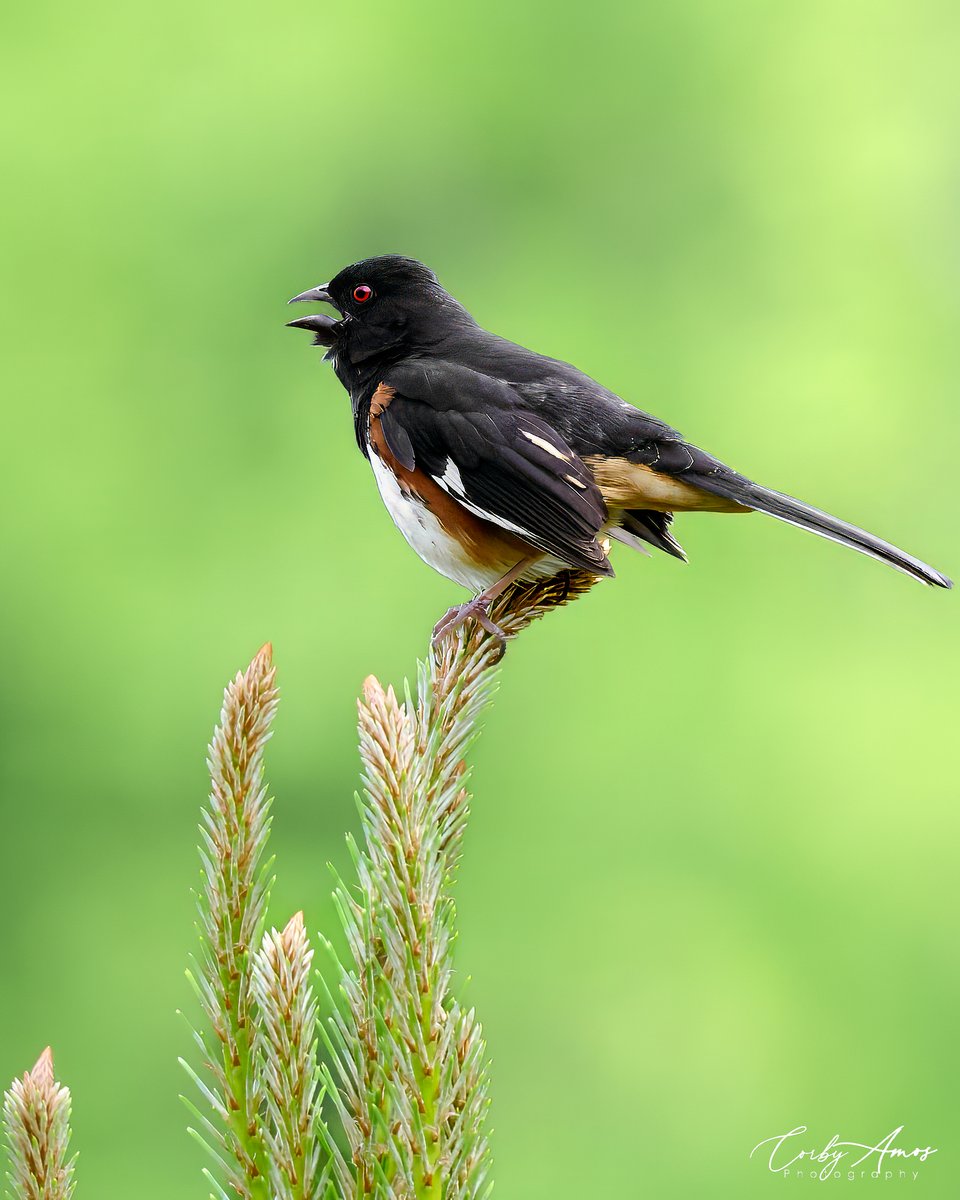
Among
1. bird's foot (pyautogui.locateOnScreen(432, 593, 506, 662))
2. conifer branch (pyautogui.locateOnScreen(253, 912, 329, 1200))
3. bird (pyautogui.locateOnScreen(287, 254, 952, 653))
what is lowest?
conifer branch (pyautogui.locateOnScreen(253, 912, 329, 1200))

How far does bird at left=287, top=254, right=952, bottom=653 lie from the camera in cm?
214

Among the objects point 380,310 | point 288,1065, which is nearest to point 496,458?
point 380,310

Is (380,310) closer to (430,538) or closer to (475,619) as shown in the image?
(430,538)

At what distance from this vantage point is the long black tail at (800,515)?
207cm

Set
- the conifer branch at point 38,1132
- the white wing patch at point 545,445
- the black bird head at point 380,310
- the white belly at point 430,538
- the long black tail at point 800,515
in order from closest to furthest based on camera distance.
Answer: the conifer branch at point 38,1132 → the long black tail at point 800,515 → the white wing patch at point 545,445 → the white belly at point 430,538 → the black bird head at point 380,310

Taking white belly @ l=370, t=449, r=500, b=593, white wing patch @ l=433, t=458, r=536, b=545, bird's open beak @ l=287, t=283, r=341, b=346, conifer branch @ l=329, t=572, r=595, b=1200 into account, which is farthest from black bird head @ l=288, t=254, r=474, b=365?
conifer branch @ l=329, t=572, r=595, b=1200

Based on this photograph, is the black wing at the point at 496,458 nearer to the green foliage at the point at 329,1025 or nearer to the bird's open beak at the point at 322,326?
the bird's open beak at the point at 322,326

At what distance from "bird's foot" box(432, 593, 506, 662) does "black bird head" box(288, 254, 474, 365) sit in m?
0.75

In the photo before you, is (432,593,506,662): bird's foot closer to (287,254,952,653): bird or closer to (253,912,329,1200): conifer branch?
(287,254,952,653): bird

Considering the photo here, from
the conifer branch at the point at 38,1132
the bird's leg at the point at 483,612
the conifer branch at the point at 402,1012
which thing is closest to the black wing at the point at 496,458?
the bird's leg at the point at 483,612

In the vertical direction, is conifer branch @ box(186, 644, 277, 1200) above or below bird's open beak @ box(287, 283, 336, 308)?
below

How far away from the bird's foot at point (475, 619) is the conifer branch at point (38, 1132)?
0.92 m

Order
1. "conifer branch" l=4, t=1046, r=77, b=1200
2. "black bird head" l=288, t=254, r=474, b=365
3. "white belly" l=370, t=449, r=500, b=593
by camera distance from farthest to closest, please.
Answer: "black bird head" l=288, t=254, r=474, b=365
"white belly" l=370, t=449, r=500, b=593
"conifer branch" l=4, t=1046, r=77, b=1200

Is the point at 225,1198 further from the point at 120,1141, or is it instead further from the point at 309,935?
the point at 120,1141
